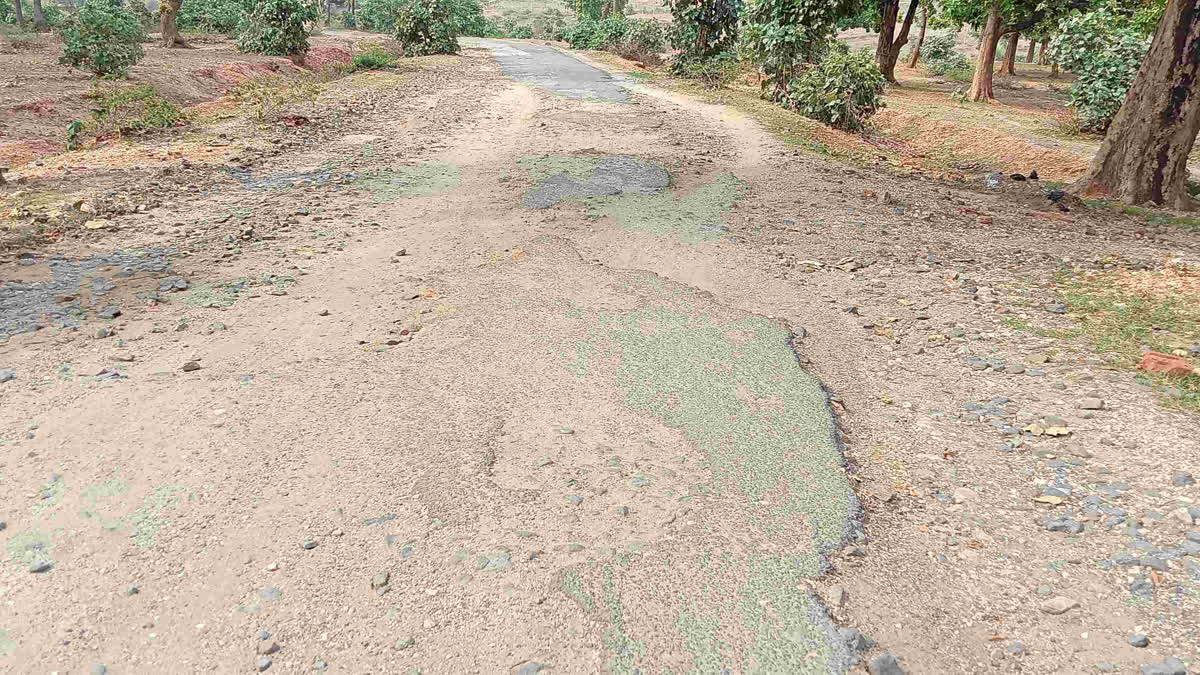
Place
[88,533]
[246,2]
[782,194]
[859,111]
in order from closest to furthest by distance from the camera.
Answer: [88,533] → [782,194] → [859,111] → [246,2]

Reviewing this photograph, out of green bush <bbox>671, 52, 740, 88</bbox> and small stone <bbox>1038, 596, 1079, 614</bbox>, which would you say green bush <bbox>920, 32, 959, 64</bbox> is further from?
small stone <bbox>1038, 596, 1079, 614</bbox>

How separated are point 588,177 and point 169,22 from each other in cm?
1862

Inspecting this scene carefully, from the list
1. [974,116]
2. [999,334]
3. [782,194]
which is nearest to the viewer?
[999,334]

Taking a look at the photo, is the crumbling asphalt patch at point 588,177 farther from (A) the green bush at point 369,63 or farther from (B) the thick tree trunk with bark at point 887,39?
(B) the thick tree trunk with bark at point 887,39

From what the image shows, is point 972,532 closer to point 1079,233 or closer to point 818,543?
point 818,543

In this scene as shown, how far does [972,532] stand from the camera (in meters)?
2.72

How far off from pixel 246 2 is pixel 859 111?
16.1 metres

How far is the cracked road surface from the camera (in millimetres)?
2205

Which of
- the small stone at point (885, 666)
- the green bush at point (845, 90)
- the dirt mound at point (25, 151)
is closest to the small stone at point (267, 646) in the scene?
the small stone at point (885, 666)

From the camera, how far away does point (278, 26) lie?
1853 cm

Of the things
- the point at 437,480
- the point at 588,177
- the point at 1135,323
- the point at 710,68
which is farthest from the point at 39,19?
the point at 1135,323

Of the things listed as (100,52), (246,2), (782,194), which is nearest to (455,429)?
(782,194)

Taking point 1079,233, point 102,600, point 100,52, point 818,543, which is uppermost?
point 100,52

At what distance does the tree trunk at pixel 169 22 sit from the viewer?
1984 cm
